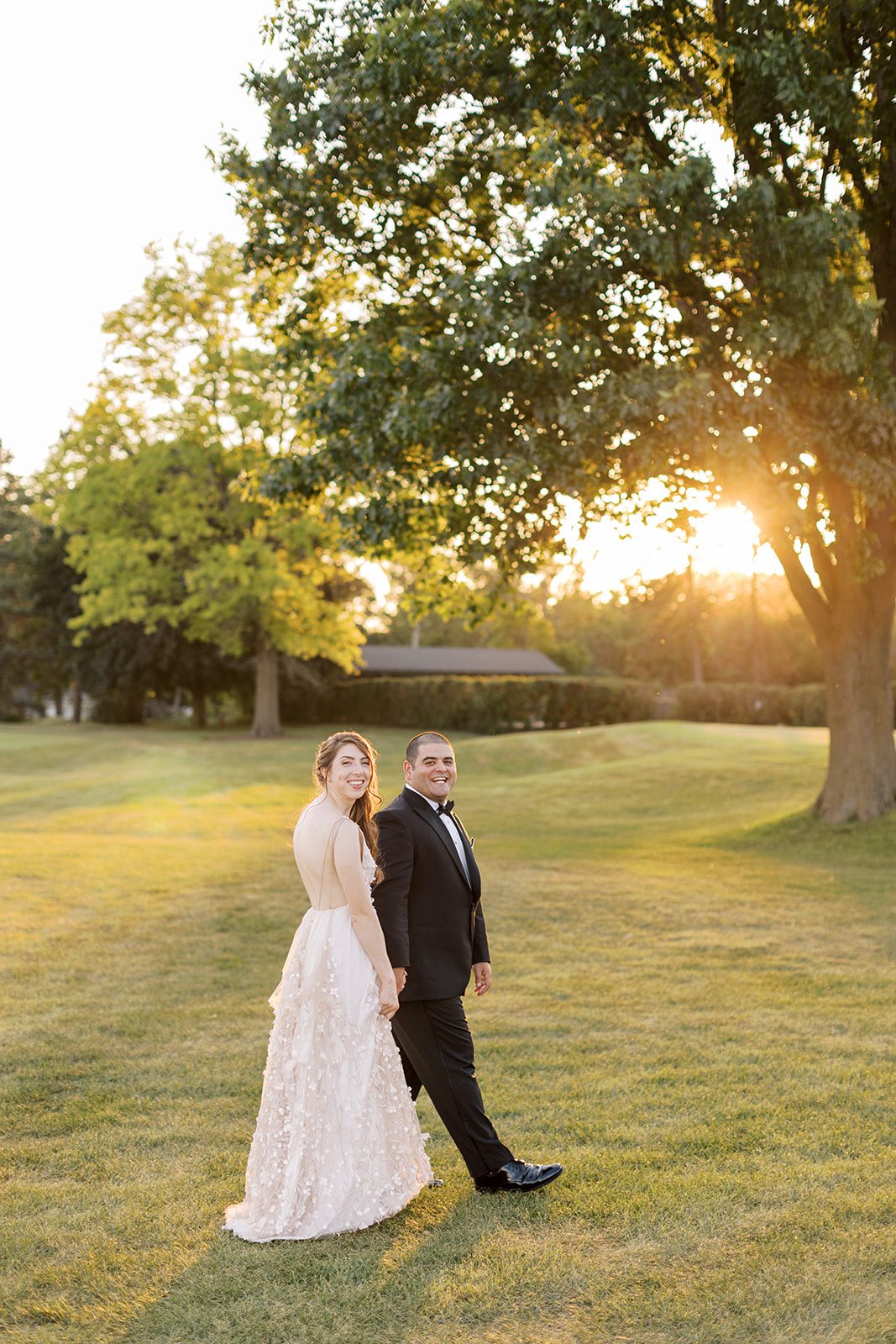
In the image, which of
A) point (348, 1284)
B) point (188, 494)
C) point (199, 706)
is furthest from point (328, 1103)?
point (199, 706)

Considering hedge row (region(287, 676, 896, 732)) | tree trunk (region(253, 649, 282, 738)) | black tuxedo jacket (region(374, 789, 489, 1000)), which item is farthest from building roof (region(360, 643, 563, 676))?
black tuxedo jacket (region(374, 789, 489, 1000))

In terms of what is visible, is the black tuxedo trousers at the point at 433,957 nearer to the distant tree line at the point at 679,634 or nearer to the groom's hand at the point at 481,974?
the groom's hand at the point at 481,974

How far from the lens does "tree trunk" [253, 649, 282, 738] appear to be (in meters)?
45.1

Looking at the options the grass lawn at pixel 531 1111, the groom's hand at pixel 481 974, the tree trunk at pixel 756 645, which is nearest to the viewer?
the grass lawn at pixel 531 1111

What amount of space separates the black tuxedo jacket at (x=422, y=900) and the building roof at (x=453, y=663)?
53.3 meters

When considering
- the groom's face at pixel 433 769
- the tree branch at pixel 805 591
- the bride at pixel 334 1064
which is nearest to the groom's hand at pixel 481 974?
the bride at pixel 334 1064

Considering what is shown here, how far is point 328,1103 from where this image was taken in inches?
197

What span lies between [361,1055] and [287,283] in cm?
1621

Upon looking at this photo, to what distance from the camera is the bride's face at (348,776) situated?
5.10 m

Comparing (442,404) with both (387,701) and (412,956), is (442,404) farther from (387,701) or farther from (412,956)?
(387,701)

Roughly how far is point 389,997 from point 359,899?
450 millimetres

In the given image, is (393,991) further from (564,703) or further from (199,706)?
(199,706)

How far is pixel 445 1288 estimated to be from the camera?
4477 mm

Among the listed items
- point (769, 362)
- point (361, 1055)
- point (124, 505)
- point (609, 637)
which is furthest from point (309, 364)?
point (609, 637)
